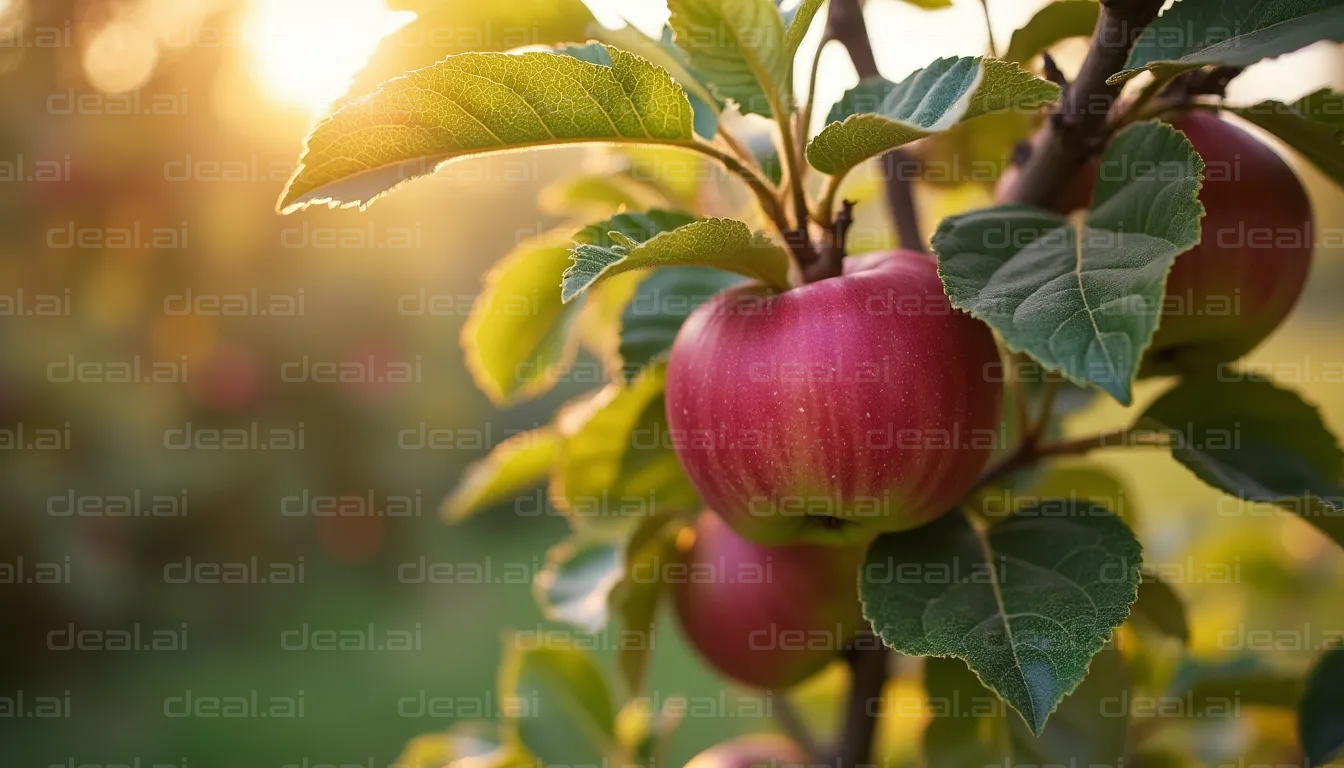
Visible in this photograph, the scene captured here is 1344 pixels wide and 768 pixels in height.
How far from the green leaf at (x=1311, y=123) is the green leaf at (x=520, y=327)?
367mm

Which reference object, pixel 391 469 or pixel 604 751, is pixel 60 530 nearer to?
pixel 391 469

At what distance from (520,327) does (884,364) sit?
0.31 meters

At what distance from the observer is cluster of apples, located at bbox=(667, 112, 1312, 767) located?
0.39 metres

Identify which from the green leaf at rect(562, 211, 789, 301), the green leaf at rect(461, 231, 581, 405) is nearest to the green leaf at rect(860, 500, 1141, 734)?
the green leaf at rect(562, 211, 789, 301)

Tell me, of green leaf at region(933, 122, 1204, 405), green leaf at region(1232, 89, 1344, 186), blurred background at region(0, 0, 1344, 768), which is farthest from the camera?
blurred background at region(0, 0, 1344, 768)

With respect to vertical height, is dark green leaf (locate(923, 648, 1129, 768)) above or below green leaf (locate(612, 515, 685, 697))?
below

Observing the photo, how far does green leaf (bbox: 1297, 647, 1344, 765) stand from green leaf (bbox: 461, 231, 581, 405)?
460 mm

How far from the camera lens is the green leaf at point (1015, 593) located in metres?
0.36

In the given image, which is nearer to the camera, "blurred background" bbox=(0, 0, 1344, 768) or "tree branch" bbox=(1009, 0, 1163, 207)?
"tree branch" bbox=(1009, 0, 1163, 207)

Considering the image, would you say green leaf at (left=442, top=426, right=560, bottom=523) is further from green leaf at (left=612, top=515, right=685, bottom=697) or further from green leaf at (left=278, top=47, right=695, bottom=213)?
green leaf at (left=278, top=47, right=695, bottom=213)

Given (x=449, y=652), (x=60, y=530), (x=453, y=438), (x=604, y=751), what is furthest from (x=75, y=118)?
(x=604, y=751)

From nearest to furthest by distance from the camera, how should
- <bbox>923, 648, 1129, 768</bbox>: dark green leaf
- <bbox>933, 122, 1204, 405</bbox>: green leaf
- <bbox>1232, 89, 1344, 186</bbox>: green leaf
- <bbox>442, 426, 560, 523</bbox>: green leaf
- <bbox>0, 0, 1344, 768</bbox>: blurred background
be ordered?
<bbox>933, 122, 1204, 405</bbox>: green leaf
<bbox>1232, 89, 1344, 186</bbox>: green leaf
<bbox>923, 648, 1129, 768</bbox>: dark green leaf
<bbox>442, 426, 560, 523</bbox>: green leaf
<bbox>0, 0, 1344, 768</bbox>: blurred background

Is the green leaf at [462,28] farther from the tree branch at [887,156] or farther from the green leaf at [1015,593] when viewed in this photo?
the green leaf at [1015,593]

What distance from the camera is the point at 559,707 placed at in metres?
0.79
